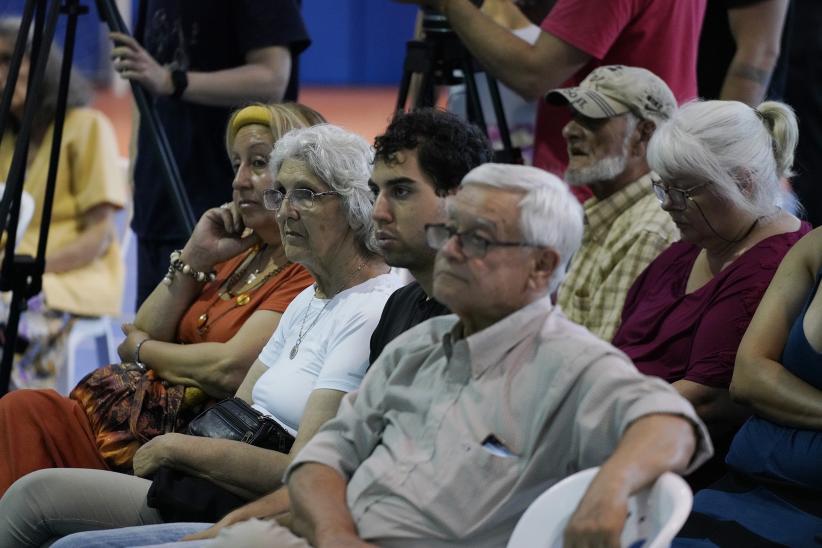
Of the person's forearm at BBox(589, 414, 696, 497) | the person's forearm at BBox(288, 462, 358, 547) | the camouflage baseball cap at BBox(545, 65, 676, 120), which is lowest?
the person's forearm at BBox(288, 462, 358, 547)

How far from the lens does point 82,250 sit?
4.88m

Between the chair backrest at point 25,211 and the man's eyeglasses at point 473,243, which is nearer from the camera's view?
the man's eyeglasses at point 473,243

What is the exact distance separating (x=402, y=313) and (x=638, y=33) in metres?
1.40

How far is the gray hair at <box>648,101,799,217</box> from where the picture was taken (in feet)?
9.32

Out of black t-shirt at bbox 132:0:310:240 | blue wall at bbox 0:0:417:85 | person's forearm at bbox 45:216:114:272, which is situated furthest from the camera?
blue wall at bbox 0:0:417:85

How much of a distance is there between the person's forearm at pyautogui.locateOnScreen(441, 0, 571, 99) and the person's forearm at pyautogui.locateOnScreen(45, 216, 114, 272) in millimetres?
1773

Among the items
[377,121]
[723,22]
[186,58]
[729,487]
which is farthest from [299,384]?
[377,121]

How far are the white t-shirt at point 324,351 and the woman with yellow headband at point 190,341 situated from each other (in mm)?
249

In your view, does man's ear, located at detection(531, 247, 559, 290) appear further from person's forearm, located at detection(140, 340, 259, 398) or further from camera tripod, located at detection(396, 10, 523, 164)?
camera tripod, located at detection(396, 10, 523, 164)

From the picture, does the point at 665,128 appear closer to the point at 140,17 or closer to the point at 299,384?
the point at 299,384

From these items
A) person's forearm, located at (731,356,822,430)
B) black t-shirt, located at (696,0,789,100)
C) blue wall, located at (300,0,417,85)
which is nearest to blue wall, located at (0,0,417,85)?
blue wall, located at (300,0,417,85)

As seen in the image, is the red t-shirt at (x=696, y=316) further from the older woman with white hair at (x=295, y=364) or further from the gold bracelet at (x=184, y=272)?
the gold bracelet at (x=184, y=272)

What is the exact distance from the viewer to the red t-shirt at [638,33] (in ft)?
11.8

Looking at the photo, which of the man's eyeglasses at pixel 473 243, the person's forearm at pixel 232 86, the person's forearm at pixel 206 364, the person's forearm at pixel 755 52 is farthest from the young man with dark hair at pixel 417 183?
the person's forearm at pixel 755 52
